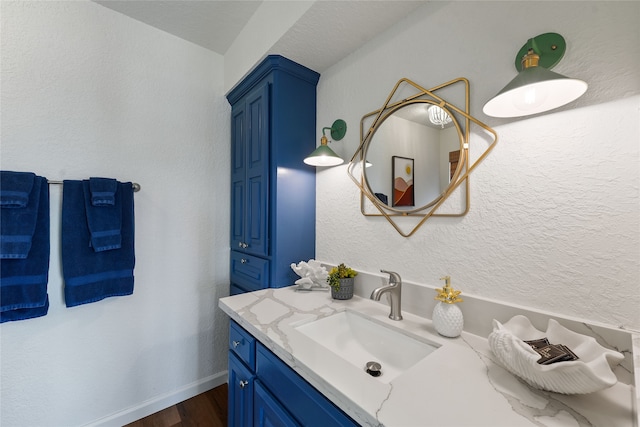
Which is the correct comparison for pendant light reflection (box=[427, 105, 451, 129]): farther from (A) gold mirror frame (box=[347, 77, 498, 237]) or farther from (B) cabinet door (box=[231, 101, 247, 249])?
(B) cabinet door (box=[231, 101, 247, 249])

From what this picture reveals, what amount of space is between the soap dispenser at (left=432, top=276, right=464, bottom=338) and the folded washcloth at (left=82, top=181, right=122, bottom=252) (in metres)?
1.62

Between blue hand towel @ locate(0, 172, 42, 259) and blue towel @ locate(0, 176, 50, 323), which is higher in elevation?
blue hand towel @ locate(0, 172, 42, 259)

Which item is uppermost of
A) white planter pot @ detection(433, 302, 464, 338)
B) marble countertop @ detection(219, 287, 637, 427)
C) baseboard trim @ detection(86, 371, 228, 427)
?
white planter pot @ detection(433, 302, 464, 338)

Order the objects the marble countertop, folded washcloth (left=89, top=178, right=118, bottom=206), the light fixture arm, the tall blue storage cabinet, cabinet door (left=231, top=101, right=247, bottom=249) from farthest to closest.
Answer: cabinet door (left=231, top=101, right=247, bottom=249)
the tall blue storage cabinet
folded washcloth (left=89, top=178, right=118, bottom=206)
the light fixture arm
the marble countertop

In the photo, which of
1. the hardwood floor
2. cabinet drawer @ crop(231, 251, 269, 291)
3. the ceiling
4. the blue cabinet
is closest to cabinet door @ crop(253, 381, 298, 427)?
the blue cabinet

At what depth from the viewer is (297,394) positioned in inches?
30.8

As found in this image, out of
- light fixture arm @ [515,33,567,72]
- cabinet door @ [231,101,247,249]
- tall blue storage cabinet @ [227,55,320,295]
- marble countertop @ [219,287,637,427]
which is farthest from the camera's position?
cabinet door @ [231,101,247,249]

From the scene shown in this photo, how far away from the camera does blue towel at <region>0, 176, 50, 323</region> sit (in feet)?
3.96

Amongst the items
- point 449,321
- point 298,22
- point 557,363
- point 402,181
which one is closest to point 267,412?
point 449,321

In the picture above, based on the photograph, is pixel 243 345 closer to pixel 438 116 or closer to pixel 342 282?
pixel 342 282

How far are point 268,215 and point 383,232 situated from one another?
68 cm

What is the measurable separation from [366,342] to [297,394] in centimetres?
39

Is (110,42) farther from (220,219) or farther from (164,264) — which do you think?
(164,264)

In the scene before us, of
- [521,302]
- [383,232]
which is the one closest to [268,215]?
[383,232]
